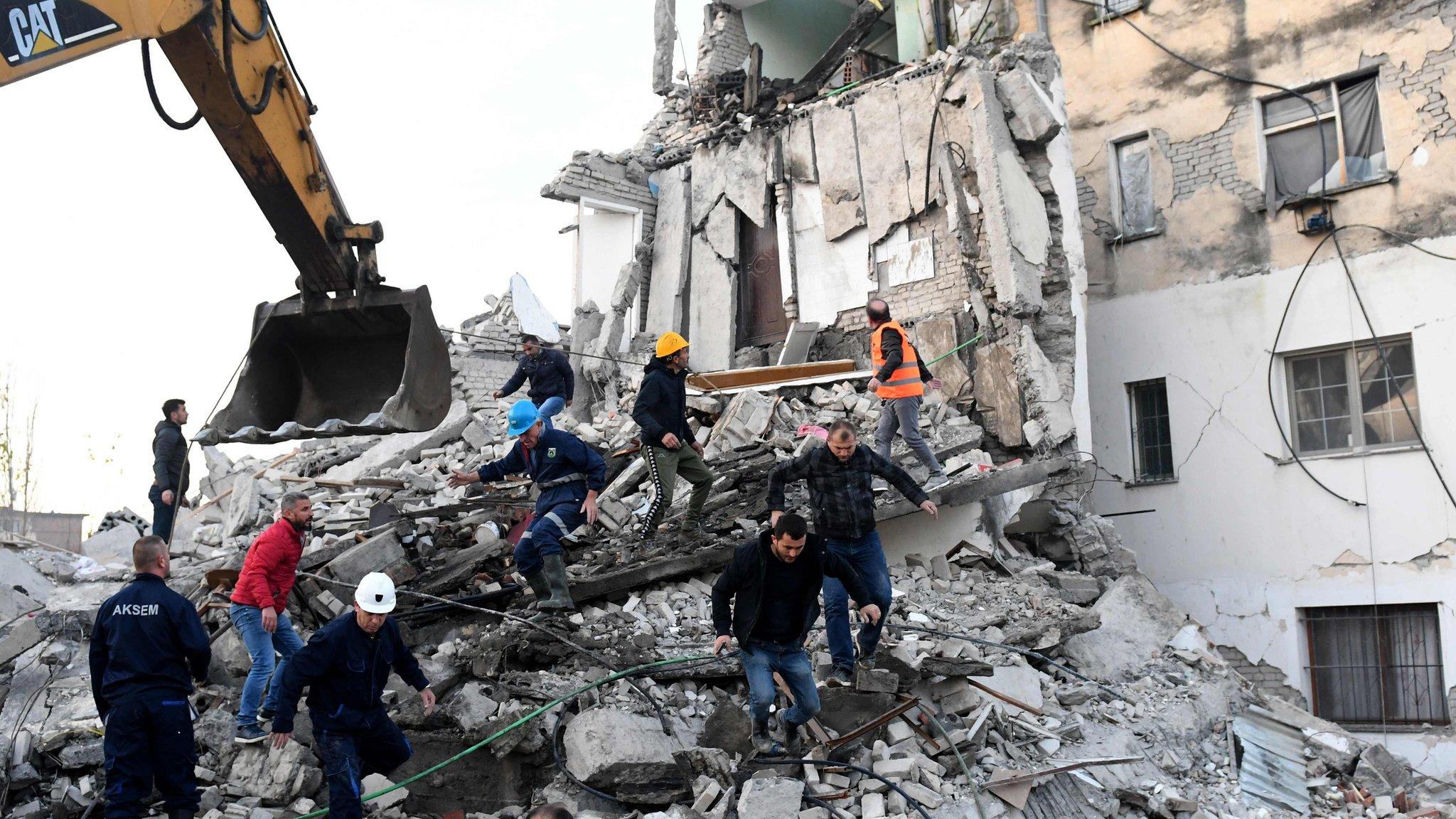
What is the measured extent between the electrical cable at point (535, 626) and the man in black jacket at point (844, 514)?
1.05 m

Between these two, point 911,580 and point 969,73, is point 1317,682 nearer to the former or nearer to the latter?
point 911,580

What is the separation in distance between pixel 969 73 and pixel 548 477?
7.70m

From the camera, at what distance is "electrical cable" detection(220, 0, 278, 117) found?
5664 millimetres

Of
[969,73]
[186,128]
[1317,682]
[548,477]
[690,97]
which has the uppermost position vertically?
[690,97]

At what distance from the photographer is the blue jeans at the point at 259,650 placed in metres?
6.63

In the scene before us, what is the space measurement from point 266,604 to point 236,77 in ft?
9.30

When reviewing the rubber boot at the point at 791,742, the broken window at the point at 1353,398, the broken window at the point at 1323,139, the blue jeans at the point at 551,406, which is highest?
the broken window at the point at 1323,139

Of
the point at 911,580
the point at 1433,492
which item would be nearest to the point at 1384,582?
the point at 1433,492

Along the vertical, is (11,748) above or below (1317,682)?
above

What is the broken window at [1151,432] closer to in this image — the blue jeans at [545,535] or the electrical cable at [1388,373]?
the electrical cable at [1388,373]

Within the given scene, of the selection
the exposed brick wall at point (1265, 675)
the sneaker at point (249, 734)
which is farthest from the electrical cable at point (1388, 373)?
the sneaker at point (249, 734)

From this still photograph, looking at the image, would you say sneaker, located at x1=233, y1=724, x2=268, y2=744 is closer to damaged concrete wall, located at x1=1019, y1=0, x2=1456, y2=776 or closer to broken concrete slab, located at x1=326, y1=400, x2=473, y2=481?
broken concrete slab, located at x1=326, y1=400, x2=473, y2=481

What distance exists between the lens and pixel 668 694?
7316mm

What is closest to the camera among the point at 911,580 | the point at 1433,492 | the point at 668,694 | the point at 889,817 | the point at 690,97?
the point at 889,817
